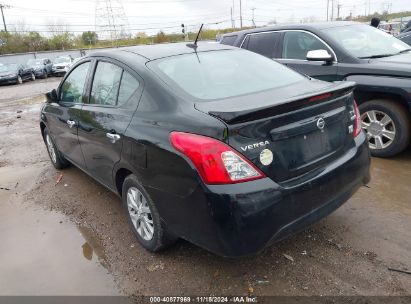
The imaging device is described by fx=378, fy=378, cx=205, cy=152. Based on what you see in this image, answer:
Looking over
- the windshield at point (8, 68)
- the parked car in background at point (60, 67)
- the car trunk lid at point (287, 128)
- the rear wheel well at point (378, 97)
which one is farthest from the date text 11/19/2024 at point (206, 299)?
the parked car in background at point (60, 67)

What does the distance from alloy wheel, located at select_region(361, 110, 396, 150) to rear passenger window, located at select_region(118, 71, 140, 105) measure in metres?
3.23

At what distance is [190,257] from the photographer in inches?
124

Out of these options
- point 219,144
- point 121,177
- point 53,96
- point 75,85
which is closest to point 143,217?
point 121,177

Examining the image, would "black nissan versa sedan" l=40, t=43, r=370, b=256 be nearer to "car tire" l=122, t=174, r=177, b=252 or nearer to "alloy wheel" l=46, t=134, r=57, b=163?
"car tire" l=122, t=174, r=177, b=252

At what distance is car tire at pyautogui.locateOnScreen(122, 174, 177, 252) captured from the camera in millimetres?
2984

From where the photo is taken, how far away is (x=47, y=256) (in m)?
3.39

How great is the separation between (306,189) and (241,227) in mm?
551

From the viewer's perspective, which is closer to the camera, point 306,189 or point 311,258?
point 306,189

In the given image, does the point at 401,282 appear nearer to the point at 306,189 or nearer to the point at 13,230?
the point at 306,189

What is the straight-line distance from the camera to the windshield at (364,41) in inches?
208

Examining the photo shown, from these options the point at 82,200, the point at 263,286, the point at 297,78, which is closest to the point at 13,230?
the point at 82,200

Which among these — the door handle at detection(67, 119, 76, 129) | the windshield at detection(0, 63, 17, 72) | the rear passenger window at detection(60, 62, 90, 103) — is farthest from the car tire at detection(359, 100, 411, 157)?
the windshield at detection(0, 63, 17, 72)

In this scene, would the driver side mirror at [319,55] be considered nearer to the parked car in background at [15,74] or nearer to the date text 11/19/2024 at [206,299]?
the date text 11/19/2024 at [206,299]

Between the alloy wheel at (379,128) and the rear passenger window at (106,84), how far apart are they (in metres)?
3.29
